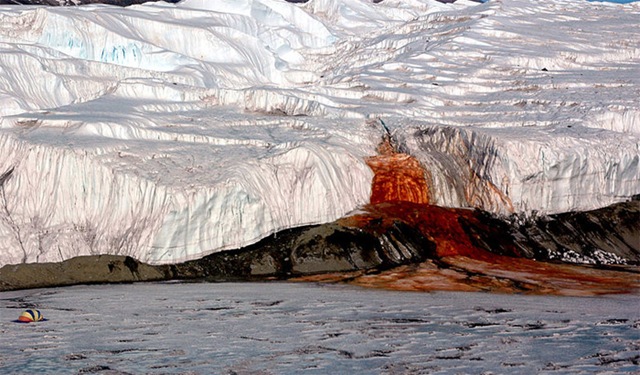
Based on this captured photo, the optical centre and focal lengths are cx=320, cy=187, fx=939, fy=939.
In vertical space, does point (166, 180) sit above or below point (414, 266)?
above

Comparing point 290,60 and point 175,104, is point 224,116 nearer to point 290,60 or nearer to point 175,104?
point 175,104

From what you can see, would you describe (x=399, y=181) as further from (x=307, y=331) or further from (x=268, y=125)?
(x=307, y=331)

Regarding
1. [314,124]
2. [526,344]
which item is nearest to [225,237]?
[314,124]

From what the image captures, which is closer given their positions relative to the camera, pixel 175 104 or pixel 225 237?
pixel 225 237

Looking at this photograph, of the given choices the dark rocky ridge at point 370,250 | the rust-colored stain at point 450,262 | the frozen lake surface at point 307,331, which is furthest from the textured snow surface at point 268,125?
the frozen lake surface at point 307,331

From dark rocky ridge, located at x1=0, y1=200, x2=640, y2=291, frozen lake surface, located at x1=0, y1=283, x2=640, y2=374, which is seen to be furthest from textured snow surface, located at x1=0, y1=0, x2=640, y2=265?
frozen lake surface, located at x1=0, y1=283, x2=640, y2=374

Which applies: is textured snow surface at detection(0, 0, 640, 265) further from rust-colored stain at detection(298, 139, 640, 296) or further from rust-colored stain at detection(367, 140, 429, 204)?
rust-colored stain at detection(298, 139, 640, 296)
